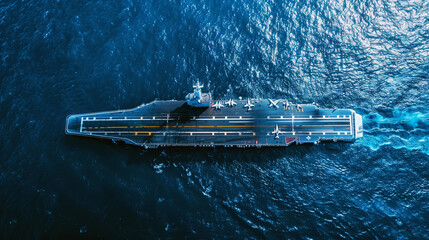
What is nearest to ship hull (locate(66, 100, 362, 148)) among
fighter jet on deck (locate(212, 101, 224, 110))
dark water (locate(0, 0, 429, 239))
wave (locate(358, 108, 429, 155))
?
fighter jet on deck (locate(212, 101, 224, 110))

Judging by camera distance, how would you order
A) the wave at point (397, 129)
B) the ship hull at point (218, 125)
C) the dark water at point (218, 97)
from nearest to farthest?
the dark water at point (218, 97) < the wave at point (397, 129) < the ship hull at point (218, 125)

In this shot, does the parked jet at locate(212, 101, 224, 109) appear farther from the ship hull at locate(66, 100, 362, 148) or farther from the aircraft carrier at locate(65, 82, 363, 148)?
the ship hull at locate(66, 100, 362, 148)

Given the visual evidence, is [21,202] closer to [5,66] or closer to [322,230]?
[5,66]

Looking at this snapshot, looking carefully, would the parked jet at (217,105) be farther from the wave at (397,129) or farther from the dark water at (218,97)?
the wave at (397,129)

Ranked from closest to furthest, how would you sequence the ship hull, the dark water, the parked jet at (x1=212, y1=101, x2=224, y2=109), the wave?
the dark water < the wave < the ship hull < the parked jet at (x1=212, y1=101, x2=224, y2=109)

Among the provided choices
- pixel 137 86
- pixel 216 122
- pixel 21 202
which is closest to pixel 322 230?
pixel 216 122

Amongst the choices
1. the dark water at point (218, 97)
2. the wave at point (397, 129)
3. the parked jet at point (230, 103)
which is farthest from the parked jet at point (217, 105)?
the wave at point (397, 129)

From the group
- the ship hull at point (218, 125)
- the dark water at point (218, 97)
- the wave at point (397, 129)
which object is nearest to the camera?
the dark water at point (218, 97)

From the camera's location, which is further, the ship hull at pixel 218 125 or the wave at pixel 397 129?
the ship hull at pixel 218 125

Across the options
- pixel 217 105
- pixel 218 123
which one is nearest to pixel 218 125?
Answer: pixel 218 123

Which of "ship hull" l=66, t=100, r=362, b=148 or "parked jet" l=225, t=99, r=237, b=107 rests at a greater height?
"parked jet" l=225, t=99, r=237, b=107

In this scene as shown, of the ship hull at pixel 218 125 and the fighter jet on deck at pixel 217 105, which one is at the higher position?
the fighter jet on deck at pixel 217 105
